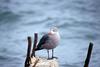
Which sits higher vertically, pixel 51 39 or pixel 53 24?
pixel 53 24

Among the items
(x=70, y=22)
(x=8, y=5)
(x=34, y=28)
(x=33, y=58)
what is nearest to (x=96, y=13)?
(x=70, y=22)

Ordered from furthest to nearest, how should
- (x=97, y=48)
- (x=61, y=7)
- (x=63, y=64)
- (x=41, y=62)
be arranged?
Result: (x=61, y=7) < (x=97, y=48) < (x=63, y=64) < (x=41, y=62)

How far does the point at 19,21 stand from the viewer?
27.7 m

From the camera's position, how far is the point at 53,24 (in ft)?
86.4

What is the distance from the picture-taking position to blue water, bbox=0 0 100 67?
21.7 m

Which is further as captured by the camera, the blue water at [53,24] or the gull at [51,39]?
the blue water at [53,24]

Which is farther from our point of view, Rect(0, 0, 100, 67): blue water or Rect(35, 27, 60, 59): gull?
Rect(0, 0, 100, 67): blue water

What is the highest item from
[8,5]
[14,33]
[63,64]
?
[8,5]

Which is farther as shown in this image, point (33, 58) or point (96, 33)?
point (96, 33)

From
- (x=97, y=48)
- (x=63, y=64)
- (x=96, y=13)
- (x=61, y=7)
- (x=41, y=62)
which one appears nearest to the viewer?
(x=41, y=62)

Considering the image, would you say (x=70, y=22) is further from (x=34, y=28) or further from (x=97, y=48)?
(x=97, y=48)

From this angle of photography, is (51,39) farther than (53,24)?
No

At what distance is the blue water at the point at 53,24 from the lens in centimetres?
2173

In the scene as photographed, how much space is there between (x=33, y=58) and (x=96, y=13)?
1332 centimetres
